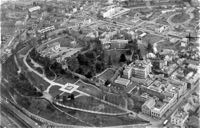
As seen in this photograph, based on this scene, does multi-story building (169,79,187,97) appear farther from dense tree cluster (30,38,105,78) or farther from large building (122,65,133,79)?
dense tree cluster (30,38,105,78)

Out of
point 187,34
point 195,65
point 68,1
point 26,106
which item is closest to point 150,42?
point 187,34

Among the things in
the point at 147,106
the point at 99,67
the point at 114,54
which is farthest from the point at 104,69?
the point at 147,106

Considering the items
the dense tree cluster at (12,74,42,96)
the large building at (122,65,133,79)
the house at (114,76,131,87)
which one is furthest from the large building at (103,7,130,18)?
the dense tree cluster at (12,74,42,96)

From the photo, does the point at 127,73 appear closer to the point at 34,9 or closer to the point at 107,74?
the point at 107,74

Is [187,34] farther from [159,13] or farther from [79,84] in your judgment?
[79,84]

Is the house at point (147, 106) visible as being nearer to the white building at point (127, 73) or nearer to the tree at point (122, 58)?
the white building at point (127, 73)

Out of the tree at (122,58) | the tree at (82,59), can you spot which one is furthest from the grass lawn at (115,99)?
the tree at (122,58)

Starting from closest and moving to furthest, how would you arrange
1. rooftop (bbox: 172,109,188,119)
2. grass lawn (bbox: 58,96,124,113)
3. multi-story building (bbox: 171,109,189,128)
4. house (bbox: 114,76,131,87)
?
multi-story building (bbox: 171,109,189,128) < rooftop (bbox: 172,109,188,119) < grass lawn (bbox: 58,96,124,113) < house (bbox: 114,76,131,87)
